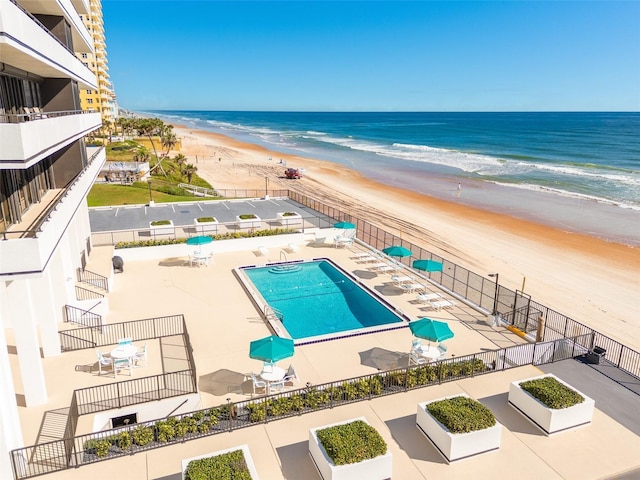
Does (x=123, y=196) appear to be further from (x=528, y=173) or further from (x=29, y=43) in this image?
(x=528, y=173)

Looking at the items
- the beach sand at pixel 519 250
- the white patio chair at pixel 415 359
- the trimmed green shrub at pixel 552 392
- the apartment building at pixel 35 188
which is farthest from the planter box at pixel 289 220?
the trimmed green shrub at pixel 552 392

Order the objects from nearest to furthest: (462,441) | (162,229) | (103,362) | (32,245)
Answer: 1. (32,245)
2. (462,441)
3. (103,362)
4. (162,229)

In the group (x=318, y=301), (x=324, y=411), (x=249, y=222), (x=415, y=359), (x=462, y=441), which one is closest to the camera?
(x=462, y=441)

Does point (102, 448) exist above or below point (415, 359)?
above

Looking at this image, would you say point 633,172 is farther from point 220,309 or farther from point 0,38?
point 0,38

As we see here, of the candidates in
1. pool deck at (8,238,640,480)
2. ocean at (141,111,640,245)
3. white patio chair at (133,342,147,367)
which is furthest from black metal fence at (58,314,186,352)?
ocean at (141,111,640,245)

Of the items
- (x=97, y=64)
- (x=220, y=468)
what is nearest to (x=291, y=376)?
(x=220, y=468)

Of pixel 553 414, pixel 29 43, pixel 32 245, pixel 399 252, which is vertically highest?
pixel 29 43
